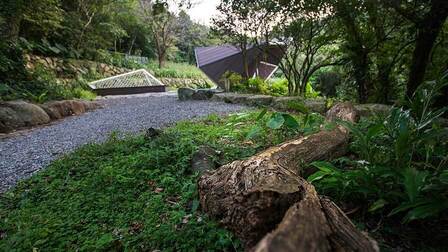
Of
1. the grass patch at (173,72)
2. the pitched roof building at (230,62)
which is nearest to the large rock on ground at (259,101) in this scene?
the pitched roof building at (230,62)

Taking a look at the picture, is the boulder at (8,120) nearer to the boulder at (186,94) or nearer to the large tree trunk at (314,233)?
the boulder at (186,94)

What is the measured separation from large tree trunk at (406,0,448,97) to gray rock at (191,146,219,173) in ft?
9.35

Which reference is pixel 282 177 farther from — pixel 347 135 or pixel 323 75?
pixel 323 75

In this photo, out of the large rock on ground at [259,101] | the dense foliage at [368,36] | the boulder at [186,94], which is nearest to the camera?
the dense foliage at [368,36]

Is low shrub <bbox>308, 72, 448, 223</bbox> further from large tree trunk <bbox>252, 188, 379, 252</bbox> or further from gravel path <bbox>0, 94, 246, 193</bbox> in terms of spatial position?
gravel path <bbox>0, 94, 246, 193</bbox>

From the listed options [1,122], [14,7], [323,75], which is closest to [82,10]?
[14,7]

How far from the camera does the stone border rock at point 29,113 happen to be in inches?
162

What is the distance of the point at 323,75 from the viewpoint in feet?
30.1

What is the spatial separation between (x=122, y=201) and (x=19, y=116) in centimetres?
372

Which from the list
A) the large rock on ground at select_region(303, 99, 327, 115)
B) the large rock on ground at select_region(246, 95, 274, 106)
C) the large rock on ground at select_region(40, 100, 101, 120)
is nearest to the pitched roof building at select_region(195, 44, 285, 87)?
the large rock on ground at select_region(246, 95, 274, 106)

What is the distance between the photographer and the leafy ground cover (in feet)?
4.39

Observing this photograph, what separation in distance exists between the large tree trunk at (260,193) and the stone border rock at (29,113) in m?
4.04

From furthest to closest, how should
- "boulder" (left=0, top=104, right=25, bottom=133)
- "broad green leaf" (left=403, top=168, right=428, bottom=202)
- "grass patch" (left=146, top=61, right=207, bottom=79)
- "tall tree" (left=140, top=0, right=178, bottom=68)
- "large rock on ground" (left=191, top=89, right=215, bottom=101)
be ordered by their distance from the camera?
"tall tree" (left=140, top=0, right=178, bottom=68), "grass patch" (left=146, top=61, right=207, bottom=79), "large rock on ground" (left=191, top=89, right=215, bottom=101), "boulder" (left=0, top=104, right=25, bottom=133), "broad green leaf" (left=403, top=168, right=428, bottom=202)

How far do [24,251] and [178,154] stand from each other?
46.8 inches
